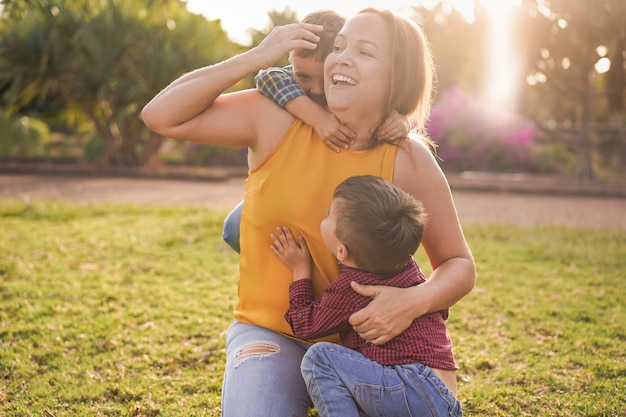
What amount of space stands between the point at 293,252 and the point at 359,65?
651 millimetres

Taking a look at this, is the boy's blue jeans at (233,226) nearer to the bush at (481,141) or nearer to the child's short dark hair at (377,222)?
the child's short dark hair at (377,222)

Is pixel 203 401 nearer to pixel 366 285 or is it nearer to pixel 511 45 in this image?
→ pixel 366 285

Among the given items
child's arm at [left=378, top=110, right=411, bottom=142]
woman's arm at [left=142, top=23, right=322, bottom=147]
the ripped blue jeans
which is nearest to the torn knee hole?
the ripped blue jeans

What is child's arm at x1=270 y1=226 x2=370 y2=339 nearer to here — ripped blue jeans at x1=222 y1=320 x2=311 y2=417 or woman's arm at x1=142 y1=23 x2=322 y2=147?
ripped blue jeans at x1=222 y1=320 x2=311 y2=417

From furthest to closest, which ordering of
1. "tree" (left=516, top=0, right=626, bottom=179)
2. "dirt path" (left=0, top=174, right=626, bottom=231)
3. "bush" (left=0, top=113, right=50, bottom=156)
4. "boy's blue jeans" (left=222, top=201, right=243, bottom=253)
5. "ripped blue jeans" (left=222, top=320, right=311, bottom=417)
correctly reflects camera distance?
"bush" (left=0, top=113, right=50, bottom=156) < "tree" (left=516, top=0, right=626, bottom=179) < "dirt path" (left=0, top=174, right=626, bottom=231) < "boy's blue jeans" (left=222, top=201, right=243, bottom=253) < "ripped blue jeans" (left=222, top=320, right=311, bottom=417)

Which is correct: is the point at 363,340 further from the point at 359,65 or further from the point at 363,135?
the point at 359,65

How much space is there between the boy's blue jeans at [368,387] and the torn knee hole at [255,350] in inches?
12.5

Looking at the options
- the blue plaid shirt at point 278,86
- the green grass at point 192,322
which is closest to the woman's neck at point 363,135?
the blue plaid shirt at point 278,86

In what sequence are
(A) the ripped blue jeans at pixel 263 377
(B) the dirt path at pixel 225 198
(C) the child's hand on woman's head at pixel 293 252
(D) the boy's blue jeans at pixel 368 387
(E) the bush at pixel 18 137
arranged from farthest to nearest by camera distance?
(E) the bush at pixel 18 137, (B) the dirt path at pixel 225 198, (C) the child's hand on woman's head at pixel 293 252, (A) the ripped blue jeans at pixel 263 377, (D) the boy's blue jeans at pixel 368 387

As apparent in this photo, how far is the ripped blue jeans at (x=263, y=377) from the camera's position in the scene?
2025 millimetres

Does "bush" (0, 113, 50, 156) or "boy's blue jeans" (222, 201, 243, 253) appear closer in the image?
"boy's blue jeans" (222, 201, 243, 253)

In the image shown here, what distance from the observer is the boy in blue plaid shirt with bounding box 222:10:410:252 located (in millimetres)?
2119

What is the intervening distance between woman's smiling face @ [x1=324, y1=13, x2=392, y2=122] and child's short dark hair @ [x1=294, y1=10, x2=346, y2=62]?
4.8 inches

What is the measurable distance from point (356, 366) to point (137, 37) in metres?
12.4
